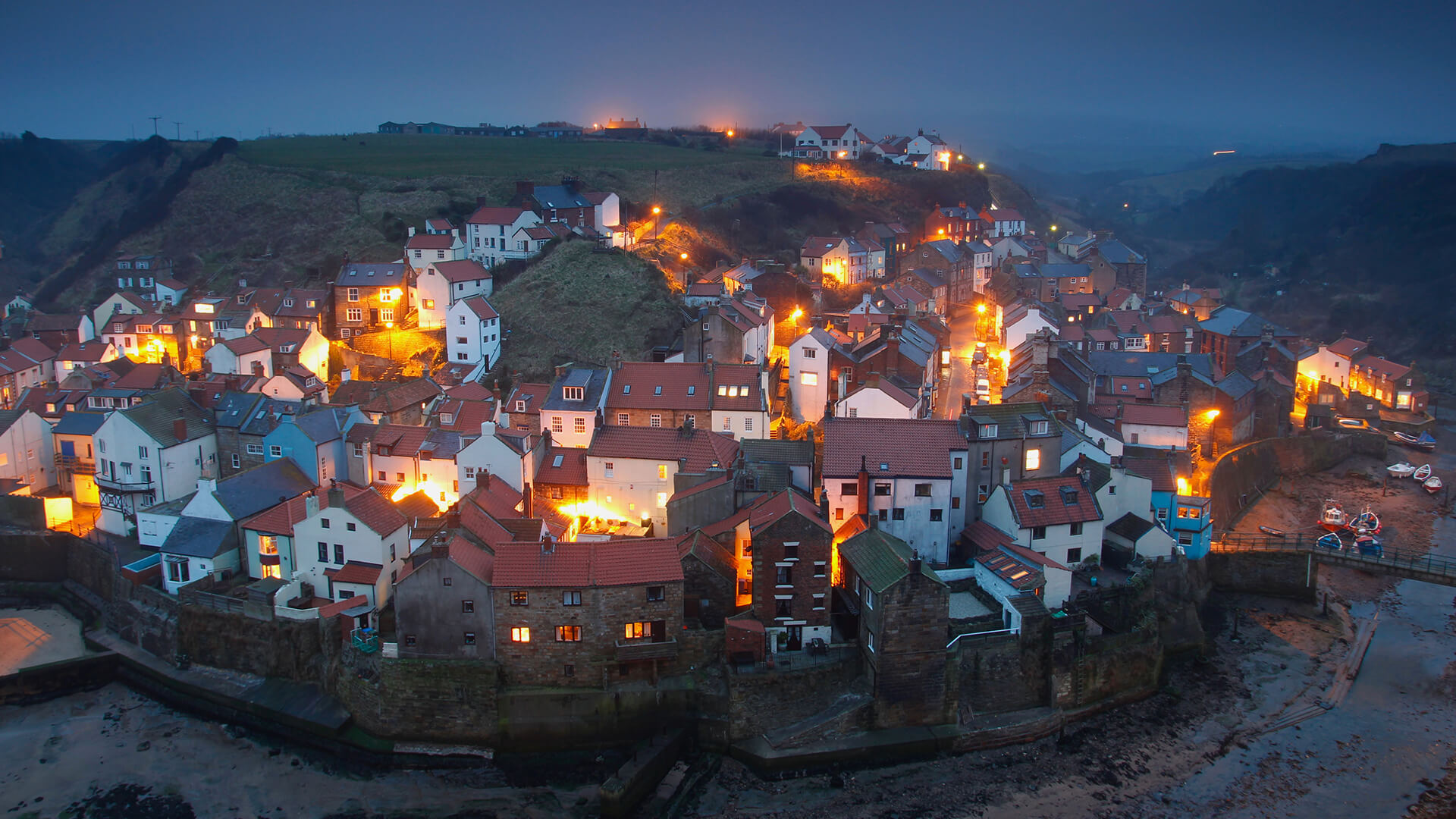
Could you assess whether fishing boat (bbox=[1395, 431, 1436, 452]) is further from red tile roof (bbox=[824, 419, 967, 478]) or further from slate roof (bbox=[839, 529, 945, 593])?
slate roof (bbox=[839, 529, 945, 593])

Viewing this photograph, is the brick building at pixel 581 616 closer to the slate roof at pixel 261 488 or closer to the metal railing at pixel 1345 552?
the slate roof at pixel 261 488

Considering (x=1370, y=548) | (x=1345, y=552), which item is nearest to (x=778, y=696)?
(x=1345, y=552)

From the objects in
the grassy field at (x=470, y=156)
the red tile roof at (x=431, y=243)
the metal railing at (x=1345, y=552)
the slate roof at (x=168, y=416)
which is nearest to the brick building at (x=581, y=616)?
the slate roof at (x=168, y=416)

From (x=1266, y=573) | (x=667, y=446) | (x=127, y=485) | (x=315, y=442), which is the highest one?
(x=315, y=442)

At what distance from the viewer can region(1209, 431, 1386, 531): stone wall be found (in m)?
42.6

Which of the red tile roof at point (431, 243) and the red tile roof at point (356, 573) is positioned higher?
the red tile roof at point (431, 243)

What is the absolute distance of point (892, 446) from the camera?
3241 centimetres

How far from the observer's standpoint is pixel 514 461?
34.1m

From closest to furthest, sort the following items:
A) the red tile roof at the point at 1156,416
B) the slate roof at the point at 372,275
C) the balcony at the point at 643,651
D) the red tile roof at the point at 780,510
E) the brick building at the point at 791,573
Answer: the balcony at the point at 643,651 < the brick building at the point at 791,573 < the red tile roof at the point at 780,510 < the red tile roof at the point at 1156,416 < the slate roof at the point at 372,275

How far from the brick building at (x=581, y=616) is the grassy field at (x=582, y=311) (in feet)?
80.2

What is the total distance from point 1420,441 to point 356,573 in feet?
185

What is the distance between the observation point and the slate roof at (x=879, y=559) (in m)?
26.4

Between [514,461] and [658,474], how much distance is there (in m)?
5.18

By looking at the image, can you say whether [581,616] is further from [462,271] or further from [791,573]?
[462,271]
